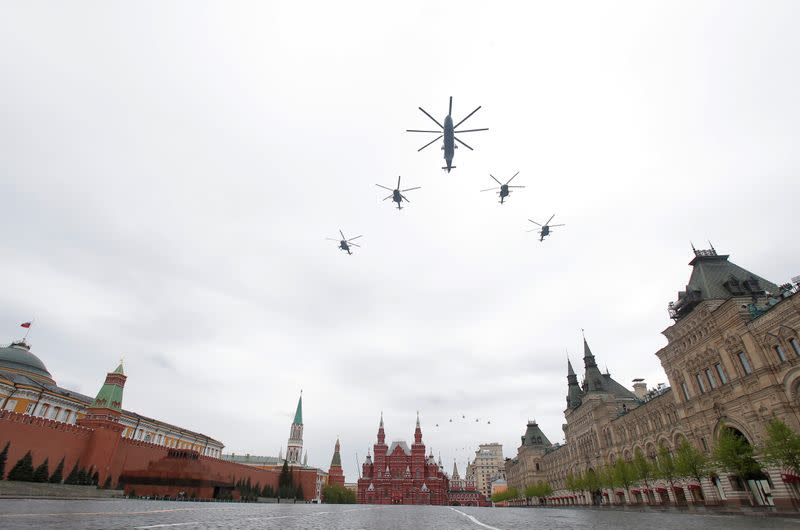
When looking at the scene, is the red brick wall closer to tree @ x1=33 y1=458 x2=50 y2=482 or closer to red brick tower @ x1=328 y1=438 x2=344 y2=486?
tree @ x1=33 y1=458 x2=50 y2=482

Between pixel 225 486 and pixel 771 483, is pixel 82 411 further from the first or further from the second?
pixel 771 483

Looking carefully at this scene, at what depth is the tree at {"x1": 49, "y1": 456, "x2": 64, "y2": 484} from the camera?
43.5 m

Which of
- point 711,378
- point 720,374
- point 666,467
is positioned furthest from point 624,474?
point 720,374

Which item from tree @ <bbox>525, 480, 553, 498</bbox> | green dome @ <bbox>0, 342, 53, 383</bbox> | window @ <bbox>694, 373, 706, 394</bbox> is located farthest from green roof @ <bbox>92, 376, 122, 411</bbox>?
tree @ <bbox>525, 480, 553, 498</bbox>

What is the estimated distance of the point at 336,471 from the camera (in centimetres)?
13762

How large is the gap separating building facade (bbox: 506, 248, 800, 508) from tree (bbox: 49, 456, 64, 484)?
65.7 metres

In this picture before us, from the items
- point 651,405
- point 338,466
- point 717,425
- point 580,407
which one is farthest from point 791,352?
point 338,466

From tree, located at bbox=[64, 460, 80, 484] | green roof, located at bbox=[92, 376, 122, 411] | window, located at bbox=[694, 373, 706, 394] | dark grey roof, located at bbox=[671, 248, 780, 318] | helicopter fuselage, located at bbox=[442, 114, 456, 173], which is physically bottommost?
tree, located at bbox=[64, 460, 80, 484]

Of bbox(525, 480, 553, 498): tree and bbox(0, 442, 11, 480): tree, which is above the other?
bbox(0, 442, 11, 480): tree

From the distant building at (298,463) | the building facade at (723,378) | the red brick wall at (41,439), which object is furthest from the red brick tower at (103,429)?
the building facade at (723,378)

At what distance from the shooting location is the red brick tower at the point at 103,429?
5012cm

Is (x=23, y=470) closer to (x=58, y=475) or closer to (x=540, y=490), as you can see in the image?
(x=58, y=475)

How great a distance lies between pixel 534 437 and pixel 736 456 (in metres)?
81.7

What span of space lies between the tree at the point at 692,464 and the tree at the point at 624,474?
41.7ft
